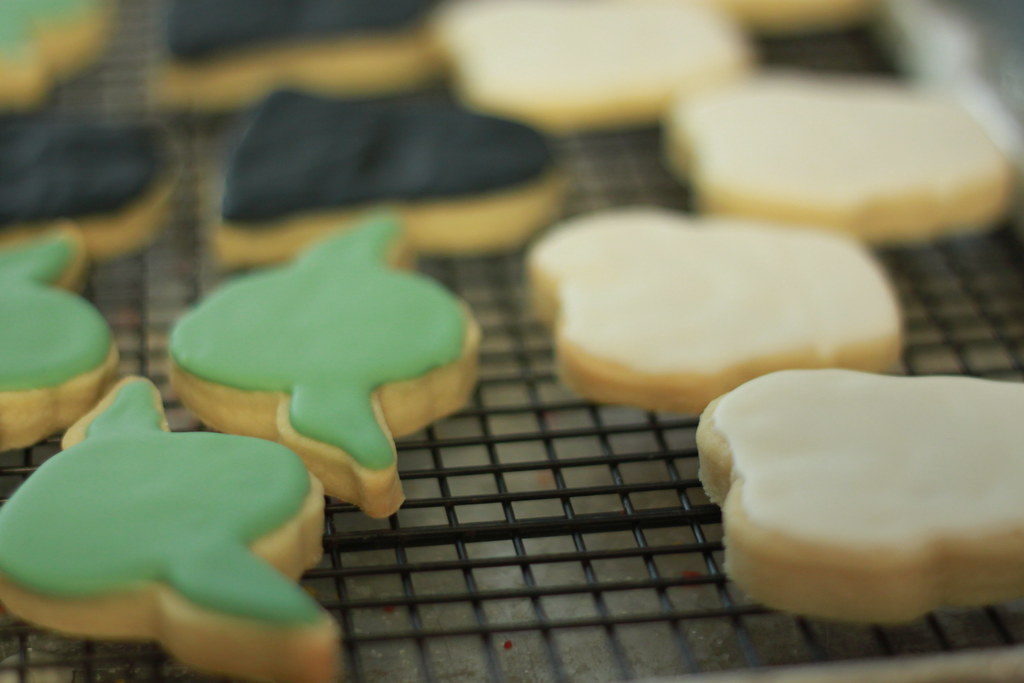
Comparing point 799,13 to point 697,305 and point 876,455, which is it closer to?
point 697,305

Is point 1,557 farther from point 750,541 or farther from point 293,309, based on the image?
point 750,541

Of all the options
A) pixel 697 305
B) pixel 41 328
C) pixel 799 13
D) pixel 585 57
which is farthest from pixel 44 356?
pixel 799 13

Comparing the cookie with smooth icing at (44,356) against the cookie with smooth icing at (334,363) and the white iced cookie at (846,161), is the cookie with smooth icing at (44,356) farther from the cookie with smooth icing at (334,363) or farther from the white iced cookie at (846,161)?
the white iced cookie at (846,161)

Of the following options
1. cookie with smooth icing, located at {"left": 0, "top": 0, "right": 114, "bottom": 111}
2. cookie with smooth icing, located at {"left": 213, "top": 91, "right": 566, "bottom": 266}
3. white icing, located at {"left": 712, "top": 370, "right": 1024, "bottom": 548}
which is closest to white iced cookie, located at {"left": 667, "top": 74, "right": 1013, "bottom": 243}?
cookie with smooth icing, located at {"left": 213, "top": 91, "right": 566, "bottom": 266}

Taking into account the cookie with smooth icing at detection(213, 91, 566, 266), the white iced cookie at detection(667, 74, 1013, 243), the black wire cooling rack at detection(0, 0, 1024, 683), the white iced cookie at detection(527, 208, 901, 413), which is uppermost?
the white iced cookie at detection(667, 74, 1013, 243)

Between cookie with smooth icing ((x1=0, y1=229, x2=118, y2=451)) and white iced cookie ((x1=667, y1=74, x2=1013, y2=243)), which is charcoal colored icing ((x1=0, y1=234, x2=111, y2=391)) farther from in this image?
white iced cookie ((x1=667, y1=74, x2=1013, y2=243))

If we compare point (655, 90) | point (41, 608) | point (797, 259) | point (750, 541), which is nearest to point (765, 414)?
point (750, 541)
